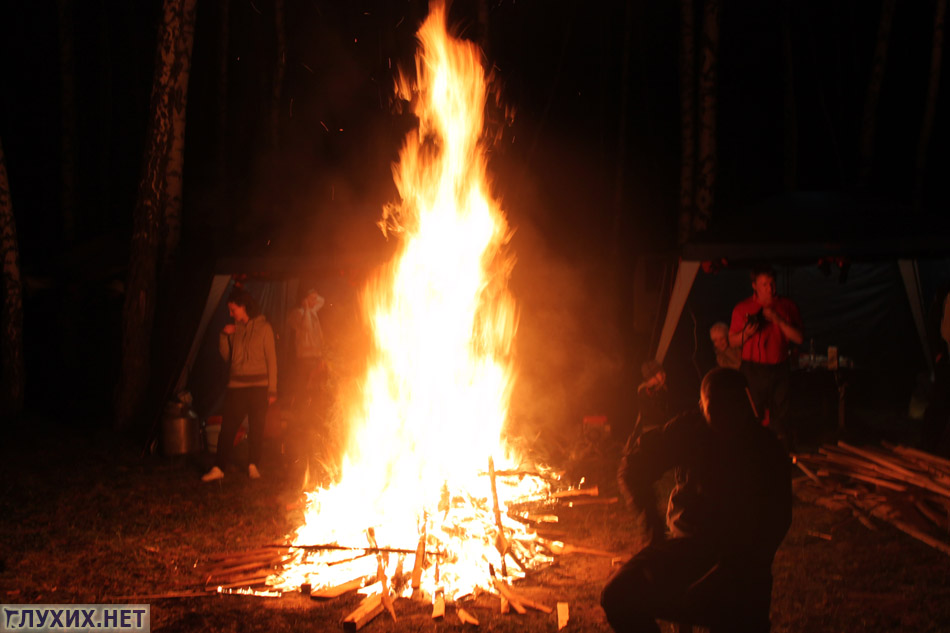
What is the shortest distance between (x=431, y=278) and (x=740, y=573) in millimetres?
6305

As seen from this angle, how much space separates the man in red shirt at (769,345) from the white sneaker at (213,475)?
586cm

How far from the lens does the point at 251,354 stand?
7297 mm

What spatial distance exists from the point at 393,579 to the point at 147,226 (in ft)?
22.2

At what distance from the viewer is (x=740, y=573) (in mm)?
2896

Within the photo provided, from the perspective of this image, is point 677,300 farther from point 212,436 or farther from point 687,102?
point 212,436

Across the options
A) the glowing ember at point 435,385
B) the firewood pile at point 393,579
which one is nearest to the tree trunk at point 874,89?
the glowing ember at point 435,385

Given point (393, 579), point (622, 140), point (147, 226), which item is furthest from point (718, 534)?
point (622, 140)

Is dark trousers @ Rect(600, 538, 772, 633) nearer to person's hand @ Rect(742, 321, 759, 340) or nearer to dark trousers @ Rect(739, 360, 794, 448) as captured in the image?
dark trousers @ Rect(739, 360, 794, 448)

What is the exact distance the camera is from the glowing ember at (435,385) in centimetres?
534

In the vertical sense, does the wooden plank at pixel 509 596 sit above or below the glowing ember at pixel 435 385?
below

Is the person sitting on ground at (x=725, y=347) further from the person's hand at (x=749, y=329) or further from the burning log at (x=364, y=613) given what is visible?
the burning log at (x=364, y=613)

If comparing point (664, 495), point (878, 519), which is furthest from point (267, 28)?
point (878, 519)

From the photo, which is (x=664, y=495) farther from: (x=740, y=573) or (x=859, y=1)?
(x=859, y=1)

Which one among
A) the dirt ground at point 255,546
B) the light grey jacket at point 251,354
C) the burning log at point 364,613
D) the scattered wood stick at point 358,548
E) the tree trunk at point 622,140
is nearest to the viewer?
the burning log at point 364,613
